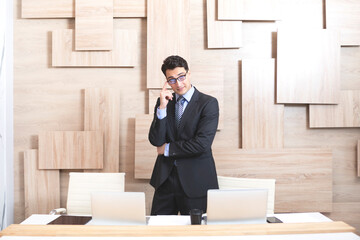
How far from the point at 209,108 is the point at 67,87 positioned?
5.28ft

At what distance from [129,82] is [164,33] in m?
0.56

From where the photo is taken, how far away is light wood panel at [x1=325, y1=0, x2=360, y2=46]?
344 centimetres

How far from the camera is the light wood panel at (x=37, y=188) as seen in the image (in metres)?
3.45

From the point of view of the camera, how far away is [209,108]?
2498 millimetres

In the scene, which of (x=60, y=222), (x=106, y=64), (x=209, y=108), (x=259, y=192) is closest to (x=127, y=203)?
(x=60, y=222)

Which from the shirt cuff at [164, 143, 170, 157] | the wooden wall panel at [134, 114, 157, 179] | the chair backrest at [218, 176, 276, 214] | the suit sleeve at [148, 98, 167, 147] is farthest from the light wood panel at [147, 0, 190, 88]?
the chair backrest at [218, 176, 276, 214]

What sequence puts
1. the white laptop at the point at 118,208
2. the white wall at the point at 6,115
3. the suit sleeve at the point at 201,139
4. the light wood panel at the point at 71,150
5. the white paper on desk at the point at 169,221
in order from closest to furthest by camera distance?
1. the white laptop at the point at 118,208
2. the white paper on desk at the point at 169,221
3. the suit sleeve at the point at 201,139
4. the white wall at the point at 6,115
5. the light wood panel at the point at 71,150

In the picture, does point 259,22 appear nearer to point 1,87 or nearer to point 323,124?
point 323,124

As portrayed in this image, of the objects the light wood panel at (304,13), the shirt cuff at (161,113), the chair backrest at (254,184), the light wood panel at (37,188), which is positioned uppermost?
the light wood panel at (304,13)

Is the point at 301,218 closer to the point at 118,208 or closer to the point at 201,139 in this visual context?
the point at 201,139

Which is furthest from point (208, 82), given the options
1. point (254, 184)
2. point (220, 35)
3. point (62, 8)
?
point (62, 8)

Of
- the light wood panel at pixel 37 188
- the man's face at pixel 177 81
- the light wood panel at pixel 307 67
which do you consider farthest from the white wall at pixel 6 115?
the light wood panel at pixel 307 67

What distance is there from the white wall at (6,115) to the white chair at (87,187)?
1.01m

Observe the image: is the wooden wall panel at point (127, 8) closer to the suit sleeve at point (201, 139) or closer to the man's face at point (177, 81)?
the man's face at point (177, 81)
